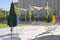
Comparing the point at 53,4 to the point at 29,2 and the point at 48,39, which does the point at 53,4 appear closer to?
the point at 29,2

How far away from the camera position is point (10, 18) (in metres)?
11.6

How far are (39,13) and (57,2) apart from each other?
1261 cm

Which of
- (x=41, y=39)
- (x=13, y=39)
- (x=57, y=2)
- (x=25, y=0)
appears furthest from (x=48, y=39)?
(x=25, y=0)

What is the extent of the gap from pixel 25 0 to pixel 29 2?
338cm

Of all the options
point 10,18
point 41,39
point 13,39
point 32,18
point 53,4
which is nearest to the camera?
point 41,39

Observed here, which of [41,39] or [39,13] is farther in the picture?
[39,13]

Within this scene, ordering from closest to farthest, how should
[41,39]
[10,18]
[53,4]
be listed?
[41,39]
[10,18]
[53,4]

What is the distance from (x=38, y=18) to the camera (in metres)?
96.7

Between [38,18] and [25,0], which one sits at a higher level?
[25,0]

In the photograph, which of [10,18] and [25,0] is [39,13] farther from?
[10,18]

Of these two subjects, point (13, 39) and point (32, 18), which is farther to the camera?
point (32, 18)

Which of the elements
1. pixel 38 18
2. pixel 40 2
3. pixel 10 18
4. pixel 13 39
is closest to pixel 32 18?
pixel 38 18

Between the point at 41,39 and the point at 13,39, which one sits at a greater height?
the point at 41,39

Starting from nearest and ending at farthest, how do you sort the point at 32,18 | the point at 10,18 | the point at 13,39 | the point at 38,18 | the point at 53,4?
the point at 13,39
the point at 10,18
the point at 32,18
the point at 38,18
the point at 53,4
